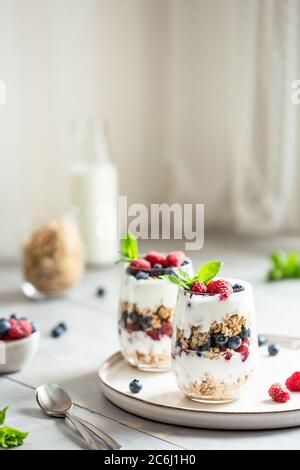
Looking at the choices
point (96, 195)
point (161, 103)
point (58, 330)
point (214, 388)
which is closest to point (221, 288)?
point (214, 388)

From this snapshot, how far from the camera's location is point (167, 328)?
1.36 metres

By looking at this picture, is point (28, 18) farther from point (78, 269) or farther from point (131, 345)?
point (131, 345)

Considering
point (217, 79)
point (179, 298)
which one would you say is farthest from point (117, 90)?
point (179, 298)

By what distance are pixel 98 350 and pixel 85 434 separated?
0.49m

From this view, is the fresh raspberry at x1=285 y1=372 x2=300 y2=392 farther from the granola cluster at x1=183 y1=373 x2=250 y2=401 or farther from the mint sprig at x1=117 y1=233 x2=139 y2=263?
the mint sprig at x1=117 y1=233 x2=139 y2=263

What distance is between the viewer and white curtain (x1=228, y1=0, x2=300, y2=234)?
2418mm

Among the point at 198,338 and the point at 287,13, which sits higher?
the point at 287,13

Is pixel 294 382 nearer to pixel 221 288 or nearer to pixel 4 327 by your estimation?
pixel 221 288

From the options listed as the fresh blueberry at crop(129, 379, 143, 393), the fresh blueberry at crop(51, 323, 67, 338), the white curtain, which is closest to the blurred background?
the white curtain

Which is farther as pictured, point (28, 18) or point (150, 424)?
point (28, 18)

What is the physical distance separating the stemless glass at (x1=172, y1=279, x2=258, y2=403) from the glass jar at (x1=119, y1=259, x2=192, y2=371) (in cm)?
15

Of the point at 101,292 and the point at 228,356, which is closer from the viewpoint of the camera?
the point at 228,356

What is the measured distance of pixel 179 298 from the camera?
1.20m

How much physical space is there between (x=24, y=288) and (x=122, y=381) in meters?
0.81
